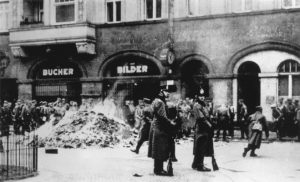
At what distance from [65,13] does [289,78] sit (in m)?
12.5

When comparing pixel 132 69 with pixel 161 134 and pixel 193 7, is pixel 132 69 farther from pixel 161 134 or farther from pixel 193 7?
pixel 161 134

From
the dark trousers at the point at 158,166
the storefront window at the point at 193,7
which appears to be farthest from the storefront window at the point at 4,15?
the dark trousers at the point at 158,166

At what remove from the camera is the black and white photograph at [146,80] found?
49.8ft

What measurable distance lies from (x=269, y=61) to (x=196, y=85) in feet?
12.5

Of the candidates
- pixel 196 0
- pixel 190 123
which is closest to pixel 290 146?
pixel 190 123

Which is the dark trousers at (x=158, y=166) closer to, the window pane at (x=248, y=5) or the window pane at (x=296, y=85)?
the window pane at (x=296, y=85)

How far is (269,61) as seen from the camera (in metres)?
23.0

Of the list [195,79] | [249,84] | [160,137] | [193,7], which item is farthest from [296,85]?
[160,137]

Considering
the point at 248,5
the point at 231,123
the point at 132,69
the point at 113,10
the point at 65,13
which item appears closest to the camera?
the point at 231,123

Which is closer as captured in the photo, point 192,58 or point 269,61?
point 269,61

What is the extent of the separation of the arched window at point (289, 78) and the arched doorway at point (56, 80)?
10883 millimetres

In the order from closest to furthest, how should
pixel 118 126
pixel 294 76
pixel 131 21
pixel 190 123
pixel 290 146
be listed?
pixel 290 146 < pixel 118 126 < pixel 190 123 < pixel 294 76 < pixel 131 21

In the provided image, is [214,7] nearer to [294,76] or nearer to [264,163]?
[294,76]

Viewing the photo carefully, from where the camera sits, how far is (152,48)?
25.7 metres
